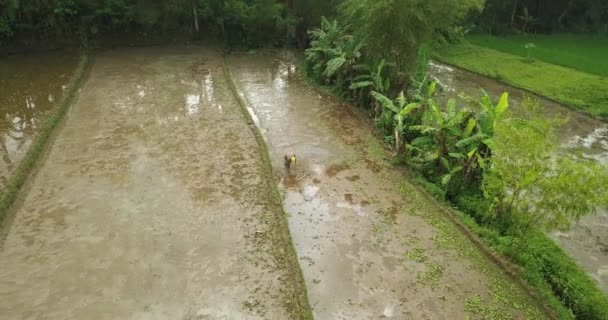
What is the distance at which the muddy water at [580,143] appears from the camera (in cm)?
688

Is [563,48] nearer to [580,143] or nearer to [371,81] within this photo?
[580,143]

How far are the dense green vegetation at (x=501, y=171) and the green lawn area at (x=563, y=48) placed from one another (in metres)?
7.48

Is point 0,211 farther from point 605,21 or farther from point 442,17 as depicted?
point 605,21

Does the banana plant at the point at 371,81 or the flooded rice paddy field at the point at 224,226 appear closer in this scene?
the flooded rice paddy field at the point at 224,226

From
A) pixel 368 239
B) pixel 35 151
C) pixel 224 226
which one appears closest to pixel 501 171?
pixel 368 239

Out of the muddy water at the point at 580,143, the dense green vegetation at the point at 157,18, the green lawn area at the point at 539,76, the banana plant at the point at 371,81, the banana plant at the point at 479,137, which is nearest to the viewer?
the muddy water at the point at 580,143

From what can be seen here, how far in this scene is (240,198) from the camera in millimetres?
8039

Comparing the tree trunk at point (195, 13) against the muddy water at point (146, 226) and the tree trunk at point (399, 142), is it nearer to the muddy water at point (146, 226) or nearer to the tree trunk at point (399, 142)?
the muddy water at point (146, 226)

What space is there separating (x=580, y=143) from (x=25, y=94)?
1457cm

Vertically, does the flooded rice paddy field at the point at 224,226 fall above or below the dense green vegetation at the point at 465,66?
below

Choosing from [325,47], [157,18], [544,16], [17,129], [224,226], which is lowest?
[224,226]

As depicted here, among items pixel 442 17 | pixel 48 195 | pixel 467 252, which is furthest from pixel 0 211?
pixel 442 17

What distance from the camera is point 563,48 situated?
60.2 ft

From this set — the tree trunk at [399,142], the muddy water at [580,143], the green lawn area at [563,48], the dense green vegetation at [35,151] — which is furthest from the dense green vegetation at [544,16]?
the dense green vegetation at [35,151]
